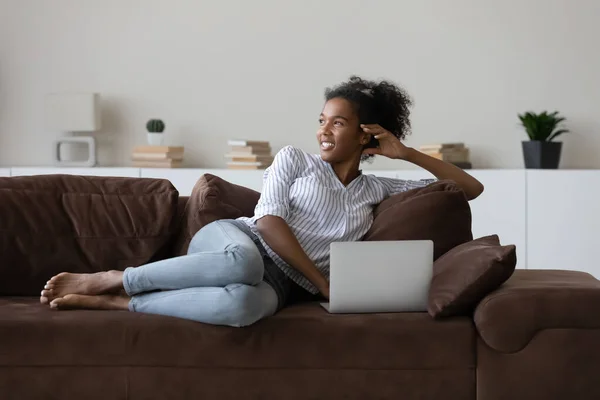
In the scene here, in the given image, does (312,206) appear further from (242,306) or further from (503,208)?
(503,208)

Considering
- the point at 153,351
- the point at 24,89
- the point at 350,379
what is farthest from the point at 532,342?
the point at 24,89

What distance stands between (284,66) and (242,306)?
3.08 metres

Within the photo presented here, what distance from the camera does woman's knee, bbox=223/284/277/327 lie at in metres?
2.48

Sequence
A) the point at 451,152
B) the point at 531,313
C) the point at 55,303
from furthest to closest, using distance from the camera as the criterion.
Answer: the point at 451,152 < the point at 55,303 < the point at 531,313

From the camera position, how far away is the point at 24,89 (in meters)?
5.61

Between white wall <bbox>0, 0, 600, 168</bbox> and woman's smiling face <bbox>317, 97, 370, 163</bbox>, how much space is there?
2.17 meters

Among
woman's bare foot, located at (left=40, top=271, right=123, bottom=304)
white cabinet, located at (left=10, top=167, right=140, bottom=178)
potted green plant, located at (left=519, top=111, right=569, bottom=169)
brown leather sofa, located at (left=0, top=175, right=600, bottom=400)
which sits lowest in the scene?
brown leather sofa, located at (left=0, top=175, right=600, bottom=400)

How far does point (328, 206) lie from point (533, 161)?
227 centimetres

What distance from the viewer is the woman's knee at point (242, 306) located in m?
2.48

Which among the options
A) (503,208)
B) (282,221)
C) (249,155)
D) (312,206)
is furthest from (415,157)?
(249,155)

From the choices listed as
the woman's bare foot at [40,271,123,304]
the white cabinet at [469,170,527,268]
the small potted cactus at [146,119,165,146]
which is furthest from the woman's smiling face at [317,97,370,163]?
the small potted cactus at [146,119,165,146]

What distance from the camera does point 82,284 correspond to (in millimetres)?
2846

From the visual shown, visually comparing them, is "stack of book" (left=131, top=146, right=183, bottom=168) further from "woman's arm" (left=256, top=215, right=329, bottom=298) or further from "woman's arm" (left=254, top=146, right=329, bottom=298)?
"woman's arm" (left=256, top=215, right=329, bottom=298)

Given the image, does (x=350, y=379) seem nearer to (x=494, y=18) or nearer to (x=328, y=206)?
(x=328, y=206)
